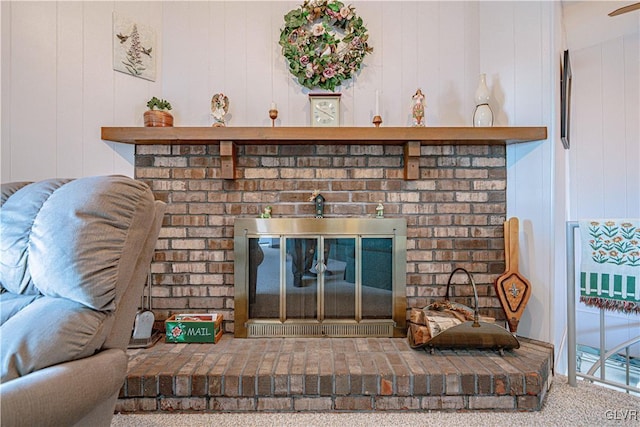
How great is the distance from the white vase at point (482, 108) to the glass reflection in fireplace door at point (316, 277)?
959 mm

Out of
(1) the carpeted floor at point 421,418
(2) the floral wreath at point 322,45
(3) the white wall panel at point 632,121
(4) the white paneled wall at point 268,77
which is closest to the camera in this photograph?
(1) the carpeted floor at point 421,418

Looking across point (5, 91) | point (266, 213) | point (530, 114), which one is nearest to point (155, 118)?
point (5, 91)

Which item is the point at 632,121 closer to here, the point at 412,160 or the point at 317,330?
the point at 412,160

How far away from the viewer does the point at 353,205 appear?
219 cm

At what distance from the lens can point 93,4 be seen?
2010mm

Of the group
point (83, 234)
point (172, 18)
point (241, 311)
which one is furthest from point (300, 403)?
point (172, 18)

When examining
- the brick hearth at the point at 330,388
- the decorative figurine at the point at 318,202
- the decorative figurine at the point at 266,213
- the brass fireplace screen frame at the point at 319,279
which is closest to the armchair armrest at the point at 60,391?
the brick hearth at the point at 330,388

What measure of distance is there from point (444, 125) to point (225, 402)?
2.11 metres

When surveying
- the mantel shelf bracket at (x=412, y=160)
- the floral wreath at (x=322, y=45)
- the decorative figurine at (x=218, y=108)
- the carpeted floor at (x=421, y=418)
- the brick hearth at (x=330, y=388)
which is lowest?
the carpeted floor at (x=421, y=418)

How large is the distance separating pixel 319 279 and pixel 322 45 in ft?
5.10

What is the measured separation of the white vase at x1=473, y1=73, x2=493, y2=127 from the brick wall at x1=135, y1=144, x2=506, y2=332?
0.55 ft

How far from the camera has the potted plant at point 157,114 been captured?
6.65 feet

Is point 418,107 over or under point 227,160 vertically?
over

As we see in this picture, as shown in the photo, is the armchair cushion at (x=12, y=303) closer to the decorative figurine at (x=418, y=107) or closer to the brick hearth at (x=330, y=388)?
the brick hearth at (x=330, y=388)
